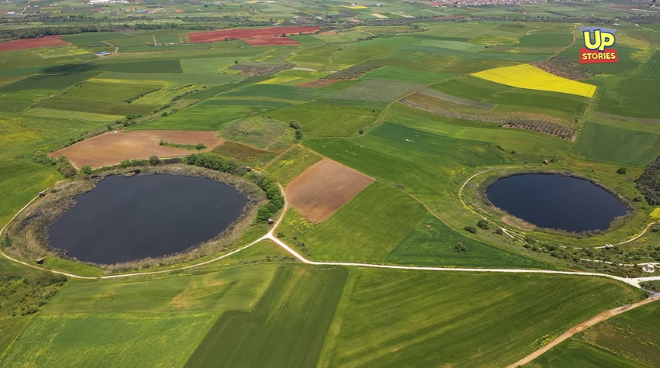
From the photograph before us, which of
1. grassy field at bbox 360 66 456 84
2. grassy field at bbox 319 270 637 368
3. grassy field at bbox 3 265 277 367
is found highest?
grassy field at bbox 360 66 456 84

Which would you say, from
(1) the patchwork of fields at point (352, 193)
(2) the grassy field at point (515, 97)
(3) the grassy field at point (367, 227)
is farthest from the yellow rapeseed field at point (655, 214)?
(2) the grassy field at point (515, 97)

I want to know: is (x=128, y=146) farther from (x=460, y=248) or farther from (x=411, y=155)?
(x=460, y=248)

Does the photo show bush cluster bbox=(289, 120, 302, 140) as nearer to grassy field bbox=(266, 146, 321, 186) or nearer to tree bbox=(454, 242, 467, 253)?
grassy field bbox=(266, 146, 321, 186)

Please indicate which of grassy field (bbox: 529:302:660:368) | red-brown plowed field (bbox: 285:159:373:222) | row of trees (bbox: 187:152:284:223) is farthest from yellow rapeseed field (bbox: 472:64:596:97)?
grassy field (bbox: 529:302:660:368)

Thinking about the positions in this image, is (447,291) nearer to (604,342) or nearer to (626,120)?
(604,342)

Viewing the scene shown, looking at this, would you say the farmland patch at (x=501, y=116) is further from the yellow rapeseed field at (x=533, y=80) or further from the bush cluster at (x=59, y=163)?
the bush cluster at (x=59, y=163)

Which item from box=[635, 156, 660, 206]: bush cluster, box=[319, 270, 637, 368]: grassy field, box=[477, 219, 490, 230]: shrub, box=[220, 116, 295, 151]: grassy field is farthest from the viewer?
box=[220, 116, 295, 151]: grassy field

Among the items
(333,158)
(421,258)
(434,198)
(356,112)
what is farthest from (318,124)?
(421,258)
